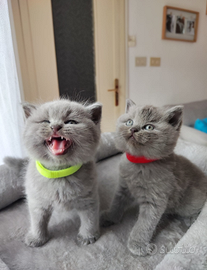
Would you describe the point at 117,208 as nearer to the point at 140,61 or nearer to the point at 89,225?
the point at 89,225

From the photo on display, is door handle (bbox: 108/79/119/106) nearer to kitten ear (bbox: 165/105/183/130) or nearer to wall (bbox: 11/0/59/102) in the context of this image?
wall (bbox: 11/0/59/102)

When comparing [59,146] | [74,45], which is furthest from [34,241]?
[74,45]

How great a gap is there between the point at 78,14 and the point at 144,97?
1.01 m

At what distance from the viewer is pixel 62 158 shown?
19.3 inches

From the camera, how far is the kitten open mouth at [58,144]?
0.47 meters

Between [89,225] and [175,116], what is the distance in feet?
1.52

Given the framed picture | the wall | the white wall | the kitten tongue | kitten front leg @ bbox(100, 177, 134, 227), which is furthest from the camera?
the framed picture

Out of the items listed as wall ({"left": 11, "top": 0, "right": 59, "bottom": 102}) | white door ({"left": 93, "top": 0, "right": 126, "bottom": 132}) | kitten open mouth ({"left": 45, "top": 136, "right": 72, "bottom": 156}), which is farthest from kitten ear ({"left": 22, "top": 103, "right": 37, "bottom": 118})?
white door ({"left": 93, "top": 0, "right": 126, "bottom": 132})

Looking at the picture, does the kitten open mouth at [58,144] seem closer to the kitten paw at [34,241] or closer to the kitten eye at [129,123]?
the kitten eye at [129,123]

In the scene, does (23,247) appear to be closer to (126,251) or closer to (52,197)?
(52,197)

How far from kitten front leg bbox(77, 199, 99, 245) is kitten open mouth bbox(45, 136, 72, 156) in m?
0.26

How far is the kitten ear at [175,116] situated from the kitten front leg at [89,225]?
372mm

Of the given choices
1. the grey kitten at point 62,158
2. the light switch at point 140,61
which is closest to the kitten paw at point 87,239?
the grey kitten at point 62,158

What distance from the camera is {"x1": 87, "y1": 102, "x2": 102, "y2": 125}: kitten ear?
0.57m
